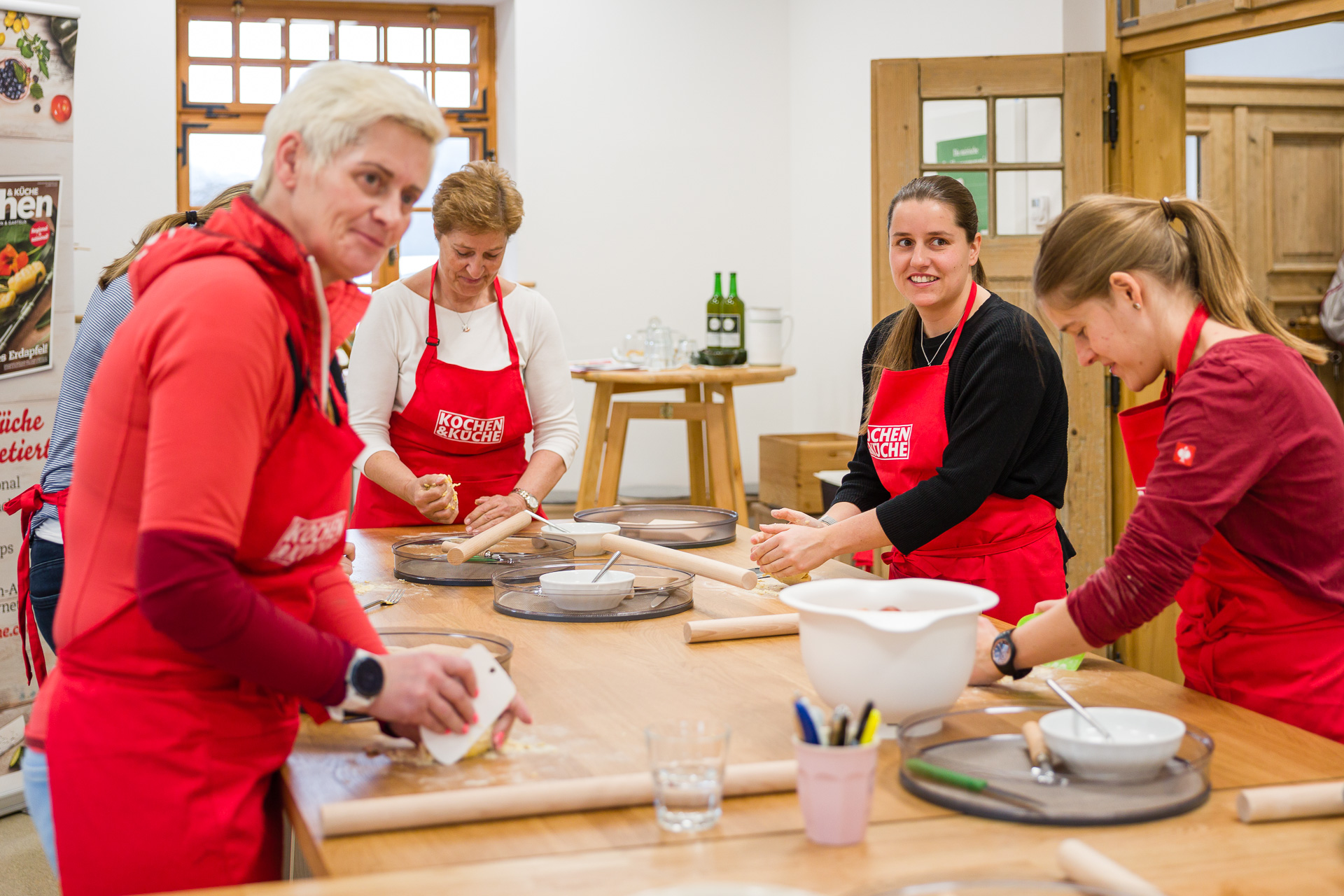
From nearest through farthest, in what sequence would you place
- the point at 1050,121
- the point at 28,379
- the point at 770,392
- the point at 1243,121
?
the point at 28,379 → the point at 1050,121 → the point at 1243,121 → the point at 770,392

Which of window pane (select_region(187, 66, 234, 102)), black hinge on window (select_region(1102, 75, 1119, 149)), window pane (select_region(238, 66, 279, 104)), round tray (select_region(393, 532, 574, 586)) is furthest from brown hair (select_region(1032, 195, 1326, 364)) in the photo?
window pane (select_region(187, 66, 234, 102))

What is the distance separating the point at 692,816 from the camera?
998 millimetres

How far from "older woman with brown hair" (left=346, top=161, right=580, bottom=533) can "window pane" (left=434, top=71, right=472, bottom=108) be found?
360 centimetres

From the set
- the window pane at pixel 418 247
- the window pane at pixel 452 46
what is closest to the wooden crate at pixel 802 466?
the window pane at pixel 418 247

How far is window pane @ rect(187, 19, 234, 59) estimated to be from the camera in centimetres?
568

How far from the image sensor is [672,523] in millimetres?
2455

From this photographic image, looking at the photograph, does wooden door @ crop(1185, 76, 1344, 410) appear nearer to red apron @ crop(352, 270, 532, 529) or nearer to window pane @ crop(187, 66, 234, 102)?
red apron @ crop(352, 270, 532, 529)

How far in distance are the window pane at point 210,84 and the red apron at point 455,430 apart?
3.70 m

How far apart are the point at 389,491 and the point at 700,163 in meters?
3.88

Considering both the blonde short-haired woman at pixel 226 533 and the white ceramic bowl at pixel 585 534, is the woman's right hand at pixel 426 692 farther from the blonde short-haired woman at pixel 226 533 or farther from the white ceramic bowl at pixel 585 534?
the white ceramic bowl at pixel 585 534

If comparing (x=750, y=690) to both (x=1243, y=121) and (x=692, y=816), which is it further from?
(x=1243, y=121)

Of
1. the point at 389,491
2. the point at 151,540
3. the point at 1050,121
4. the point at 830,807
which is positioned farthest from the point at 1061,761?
the point at 1050,121

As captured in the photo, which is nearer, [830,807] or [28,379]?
[830,807]

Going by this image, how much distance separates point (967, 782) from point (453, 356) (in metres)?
1.83
